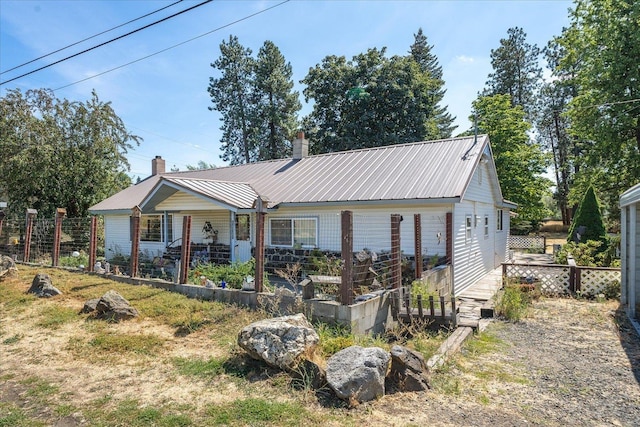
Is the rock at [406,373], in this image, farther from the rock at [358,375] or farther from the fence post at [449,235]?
the fence post at [449,235]

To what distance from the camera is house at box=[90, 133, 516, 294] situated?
10977 millimetres

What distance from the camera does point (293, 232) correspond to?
13273mm

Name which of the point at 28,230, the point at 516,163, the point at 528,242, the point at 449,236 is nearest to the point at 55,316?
the point at 28,230

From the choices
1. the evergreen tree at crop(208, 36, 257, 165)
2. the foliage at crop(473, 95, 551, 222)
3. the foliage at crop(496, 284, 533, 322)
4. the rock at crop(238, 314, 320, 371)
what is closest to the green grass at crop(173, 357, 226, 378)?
the rock at crop(238, 314, 320, 371)

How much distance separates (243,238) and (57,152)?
13191mm

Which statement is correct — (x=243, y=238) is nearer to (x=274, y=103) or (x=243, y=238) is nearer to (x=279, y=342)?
(x=279, y=342)

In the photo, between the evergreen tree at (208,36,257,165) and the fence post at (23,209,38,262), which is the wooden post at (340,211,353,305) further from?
the evergreen tree at (208,36,257,165)

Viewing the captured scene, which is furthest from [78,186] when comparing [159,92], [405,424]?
[405,424]

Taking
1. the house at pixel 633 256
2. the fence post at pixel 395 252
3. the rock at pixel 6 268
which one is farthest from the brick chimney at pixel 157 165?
the house at pixel 633 256

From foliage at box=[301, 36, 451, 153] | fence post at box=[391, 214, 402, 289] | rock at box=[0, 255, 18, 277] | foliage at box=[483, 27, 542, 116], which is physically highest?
foliage at box=[483, 27, 542, 116]

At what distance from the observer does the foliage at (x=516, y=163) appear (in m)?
23.5

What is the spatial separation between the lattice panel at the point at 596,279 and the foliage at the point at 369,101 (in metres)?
18.2

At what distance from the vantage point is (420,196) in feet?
34.8

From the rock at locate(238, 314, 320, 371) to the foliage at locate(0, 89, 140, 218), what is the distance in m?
19.6
